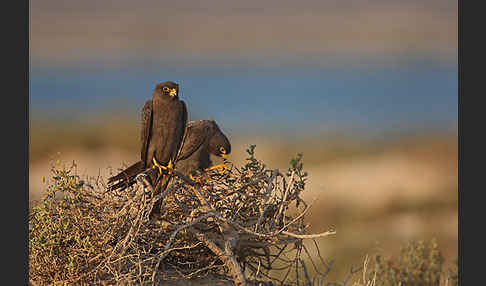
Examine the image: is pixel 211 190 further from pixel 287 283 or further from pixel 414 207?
pixel 414 207

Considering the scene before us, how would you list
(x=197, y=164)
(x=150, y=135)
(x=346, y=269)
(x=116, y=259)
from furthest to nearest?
(x=346, y=269), (x=197, y=164), (x=150, y=135), (x=116, y=259)

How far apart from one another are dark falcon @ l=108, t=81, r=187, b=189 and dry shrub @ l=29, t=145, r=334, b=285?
52 cm

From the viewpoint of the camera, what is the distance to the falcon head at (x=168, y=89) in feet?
18.6

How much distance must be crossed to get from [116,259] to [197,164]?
2.02 m

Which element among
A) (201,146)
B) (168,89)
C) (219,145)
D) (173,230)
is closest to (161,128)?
(168,89)

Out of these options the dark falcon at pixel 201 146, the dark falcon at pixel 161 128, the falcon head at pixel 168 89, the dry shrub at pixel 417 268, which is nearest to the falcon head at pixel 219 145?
the dark falcon at pixel 201 146

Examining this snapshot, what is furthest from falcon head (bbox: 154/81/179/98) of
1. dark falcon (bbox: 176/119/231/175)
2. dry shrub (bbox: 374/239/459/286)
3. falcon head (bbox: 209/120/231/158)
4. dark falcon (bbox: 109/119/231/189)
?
dry shrub (bbox: 374/239/459/286)

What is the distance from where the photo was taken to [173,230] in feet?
16.7

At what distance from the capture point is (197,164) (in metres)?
6.40

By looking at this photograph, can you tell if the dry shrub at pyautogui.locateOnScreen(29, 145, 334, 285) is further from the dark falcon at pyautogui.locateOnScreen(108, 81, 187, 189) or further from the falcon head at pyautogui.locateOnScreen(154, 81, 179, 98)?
the falcon head at pyautogui.locateOnScreen(154, 81, 179, 98)

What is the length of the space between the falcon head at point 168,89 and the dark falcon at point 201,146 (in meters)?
0.62

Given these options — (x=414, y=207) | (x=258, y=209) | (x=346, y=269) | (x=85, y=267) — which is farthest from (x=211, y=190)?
(x=414, y=207)

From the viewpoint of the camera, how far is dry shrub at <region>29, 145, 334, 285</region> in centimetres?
468

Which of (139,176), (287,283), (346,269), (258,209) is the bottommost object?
(346,269)
